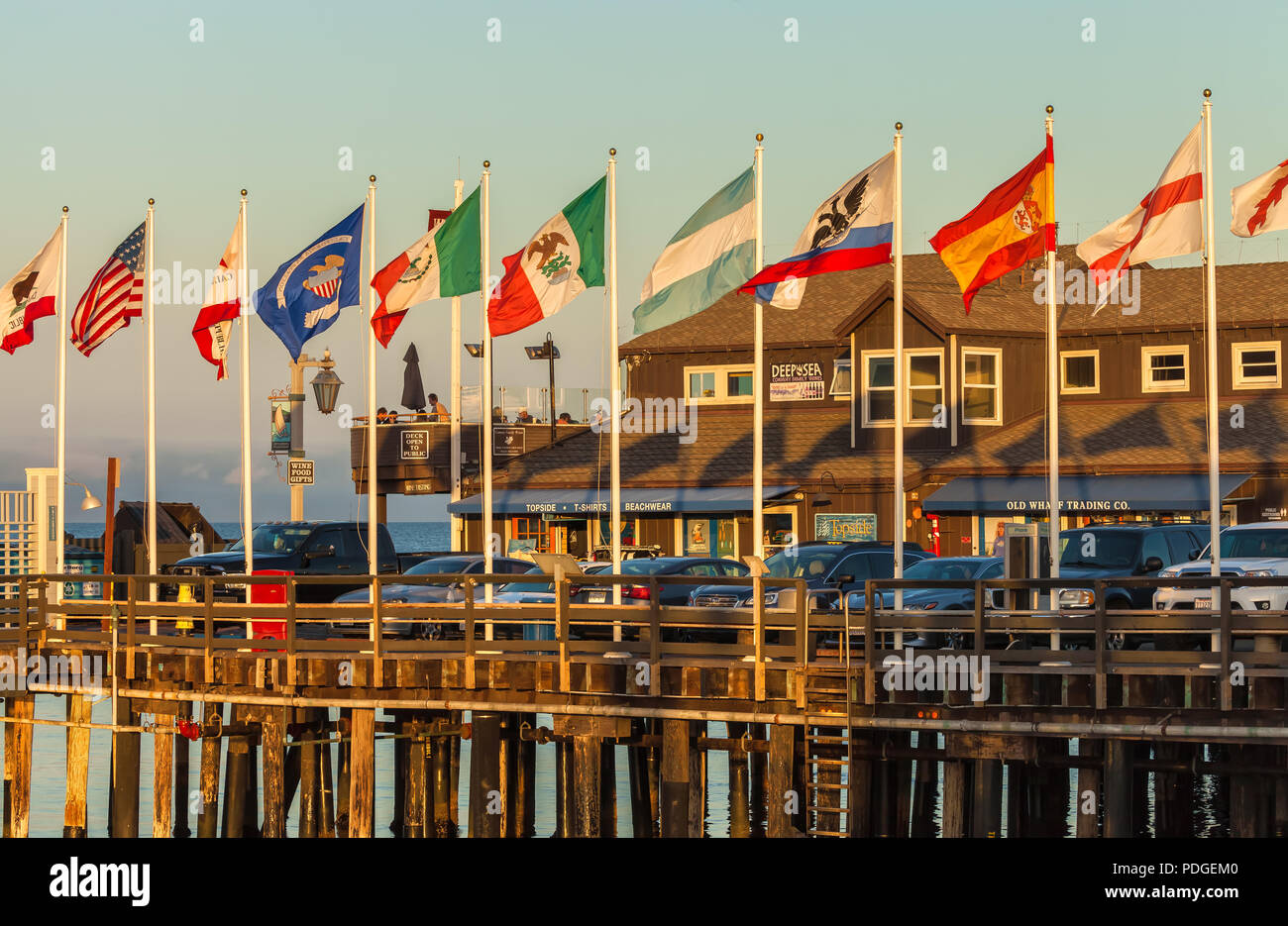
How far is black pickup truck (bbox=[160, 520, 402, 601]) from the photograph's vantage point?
34469mm

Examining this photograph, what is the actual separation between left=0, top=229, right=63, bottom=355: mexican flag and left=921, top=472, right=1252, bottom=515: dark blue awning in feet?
66.4

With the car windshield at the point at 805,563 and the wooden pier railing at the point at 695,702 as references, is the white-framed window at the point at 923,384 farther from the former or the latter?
the wooden pier railing at the point at 695,702

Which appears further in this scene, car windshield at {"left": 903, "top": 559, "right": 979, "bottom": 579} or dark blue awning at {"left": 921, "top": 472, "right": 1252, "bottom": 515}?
dark blue awning at {"left": 921, "top": 472, "right": 1252, "bottom": 515}

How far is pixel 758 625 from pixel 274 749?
7.06 meters

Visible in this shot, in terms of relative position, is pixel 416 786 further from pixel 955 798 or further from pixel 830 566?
pixel 830 566

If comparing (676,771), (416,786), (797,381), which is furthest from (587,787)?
(797,381)

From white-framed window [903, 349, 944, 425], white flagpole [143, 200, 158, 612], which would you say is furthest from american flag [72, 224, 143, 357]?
white-framed window [903, 349, 944, 425]

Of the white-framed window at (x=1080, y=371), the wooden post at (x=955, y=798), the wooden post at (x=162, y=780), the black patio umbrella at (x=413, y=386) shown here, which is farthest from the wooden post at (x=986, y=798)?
the black patio umbrella at (x=413, y=386)

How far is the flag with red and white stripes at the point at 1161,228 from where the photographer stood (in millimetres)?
22859

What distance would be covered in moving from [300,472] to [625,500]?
8.86 meters

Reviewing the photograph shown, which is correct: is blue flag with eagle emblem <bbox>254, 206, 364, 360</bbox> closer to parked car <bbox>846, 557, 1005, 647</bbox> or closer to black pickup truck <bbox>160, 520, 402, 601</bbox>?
black pickup truck <bbox>160, 520, 402, 601</bbox>

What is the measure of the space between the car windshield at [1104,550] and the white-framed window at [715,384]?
20908 millimetres
